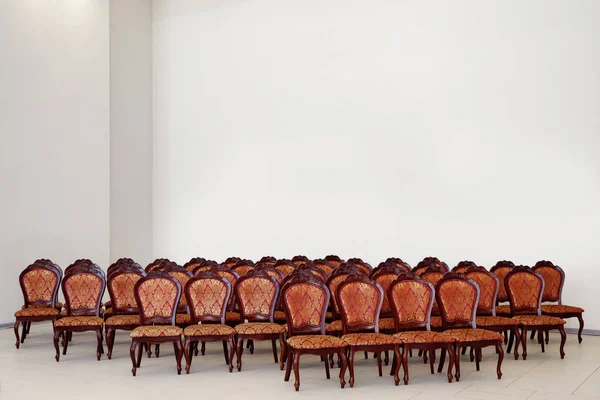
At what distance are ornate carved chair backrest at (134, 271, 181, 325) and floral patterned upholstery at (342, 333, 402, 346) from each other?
81.1 inches

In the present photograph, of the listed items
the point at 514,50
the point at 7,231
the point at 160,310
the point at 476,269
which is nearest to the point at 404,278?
the point at 476,269

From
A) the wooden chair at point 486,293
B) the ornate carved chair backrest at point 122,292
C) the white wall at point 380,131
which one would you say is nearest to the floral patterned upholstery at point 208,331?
the ornate carved chair backrest at point 122,292

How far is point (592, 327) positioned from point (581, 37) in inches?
169

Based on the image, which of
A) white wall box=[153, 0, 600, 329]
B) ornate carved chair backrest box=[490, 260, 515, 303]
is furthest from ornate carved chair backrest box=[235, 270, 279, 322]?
white wall box=[153, 0, 600, 329]

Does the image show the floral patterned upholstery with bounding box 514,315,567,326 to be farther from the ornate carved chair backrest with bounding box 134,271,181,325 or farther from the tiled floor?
the ornate carved chair backrest with bounding box 134,271,181,325

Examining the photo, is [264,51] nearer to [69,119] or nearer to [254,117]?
[254,117]

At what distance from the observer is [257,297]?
25.3 ft

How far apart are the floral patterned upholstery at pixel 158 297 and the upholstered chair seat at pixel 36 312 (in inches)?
83.1

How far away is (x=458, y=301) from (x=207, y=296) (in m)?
2.66

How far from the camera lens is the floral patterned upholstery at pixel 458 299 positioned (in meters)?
7.02

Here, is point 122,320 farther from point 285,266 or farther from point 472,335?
point 472,335

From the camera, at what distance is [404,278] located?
6984 millimetres

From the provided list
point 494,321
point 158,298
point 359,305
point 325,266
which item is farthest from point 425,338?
point 325,266

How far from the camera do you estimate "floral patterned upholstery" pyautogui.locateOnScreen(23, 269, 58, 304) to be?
30.9 feet
